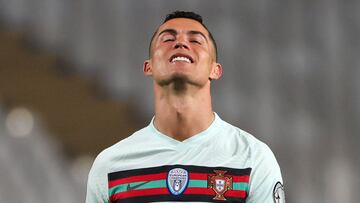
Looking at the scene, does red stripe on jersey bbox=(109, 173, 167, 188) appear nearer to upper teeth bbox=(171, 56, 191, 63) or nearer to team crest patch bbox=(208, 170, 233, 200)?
team crest patch bbox=(208, 170, 233, 200)

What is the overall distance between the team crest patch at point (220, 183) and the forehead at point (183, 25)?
0.39m

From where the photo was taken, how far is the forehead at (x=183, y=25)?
1.62m

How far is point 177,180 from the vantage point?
4.73 feet

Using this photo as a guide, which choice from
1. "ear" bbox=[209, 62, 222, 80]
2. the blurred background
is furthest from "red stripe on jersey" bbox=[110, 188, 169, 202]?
the blurred background

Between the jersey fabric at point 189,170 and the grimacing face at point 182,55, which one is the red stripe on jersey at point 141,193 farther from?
the grimacing face at point 182,55

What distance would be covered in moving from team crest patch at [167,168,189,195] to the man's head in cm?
22

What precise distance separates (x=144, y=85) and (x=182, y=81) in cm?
116

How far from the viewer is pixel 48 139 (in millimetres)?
2645

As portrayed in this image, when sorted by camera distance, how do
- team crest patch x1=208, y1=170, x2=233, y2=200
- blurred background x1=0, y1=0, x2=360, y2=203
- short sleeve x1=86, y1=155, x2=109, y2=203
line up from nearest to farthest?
team crest patch x1=208, y1=170, x2=233, y2=200
short sleeve x1=86, y1=155, x2=109, y2=203
blurred background x1=0, y1=0, x2=360, y2=203

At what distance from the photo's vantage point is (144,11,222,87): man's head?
151 centimetres

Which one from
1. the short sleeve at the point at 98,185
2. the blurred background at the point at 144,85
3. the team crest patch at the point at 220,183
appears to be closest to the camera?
the team crest patch at the point at 220,183

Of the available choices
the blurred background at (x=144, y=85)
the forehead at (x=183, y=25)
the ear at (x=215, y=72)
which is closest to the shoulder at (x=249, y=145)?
the ear at (x=215, y=72)

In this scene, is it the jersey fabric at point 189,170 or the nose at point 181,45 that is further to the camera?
the nose at point 181,45

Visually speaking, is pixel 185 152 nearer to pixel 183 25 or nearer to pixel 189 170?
pixel 189 170
